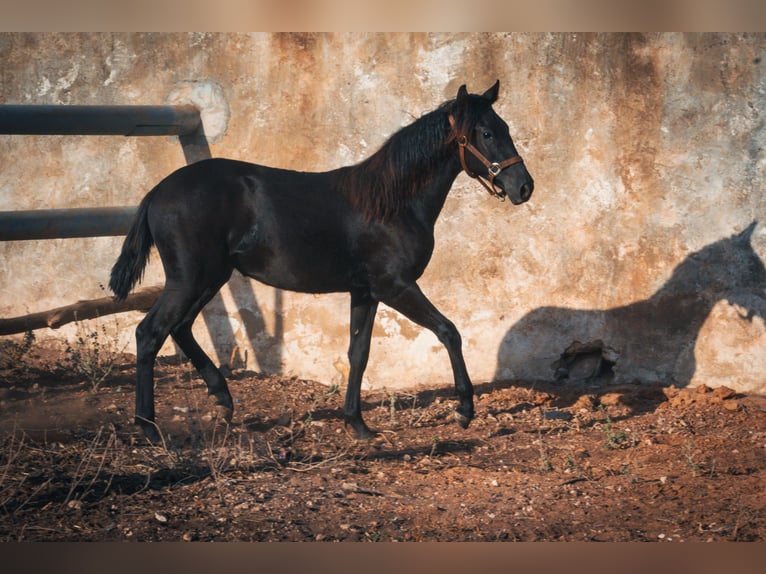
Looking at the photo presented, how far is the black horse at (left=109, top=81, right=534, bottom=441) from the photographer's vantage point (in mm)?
6059

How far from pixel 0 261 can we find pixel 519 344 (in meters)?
4.68

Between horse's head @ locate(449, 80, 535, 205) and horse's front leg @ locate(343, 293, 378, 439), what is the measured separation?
47.6 inches

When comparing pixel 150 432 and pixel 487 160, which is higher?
pixel 487 160

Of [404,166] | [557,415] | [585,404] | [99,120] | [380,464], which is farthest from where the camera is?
[585,404]

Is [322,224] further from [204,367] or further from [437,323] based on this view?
[204,367]

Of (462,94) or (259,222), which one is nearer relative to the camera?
(462,94)

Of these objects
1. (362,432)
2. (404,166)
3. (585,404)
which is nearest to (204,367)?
(362,432)

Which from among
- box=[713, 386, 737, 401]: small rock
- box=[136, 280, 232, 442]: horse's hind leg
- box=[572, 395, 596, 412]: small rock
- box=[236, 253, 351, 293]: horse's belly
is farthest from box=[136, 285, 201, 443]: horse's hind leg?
box=[713, 386, 737, 401]: small rock

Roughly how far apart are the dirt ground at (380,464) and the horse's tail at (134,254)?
3.30 feet

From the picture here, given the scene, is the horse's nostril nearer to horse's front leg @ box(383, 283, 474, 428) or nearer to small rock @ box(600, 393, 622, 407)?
horse's front leg @ box(383, 283, 474, 428)

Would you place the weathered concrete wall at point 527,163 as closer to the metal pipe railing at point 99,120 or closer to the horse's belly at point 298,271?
the metal pipe railing at point 99,120

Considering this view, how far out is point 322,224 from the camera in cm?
626

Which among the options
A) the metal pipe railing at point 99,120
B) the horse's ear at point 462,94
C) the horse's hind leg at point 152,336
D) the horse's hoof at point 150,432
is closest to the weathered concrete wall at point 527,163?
the metal pipe railing at point 99,120

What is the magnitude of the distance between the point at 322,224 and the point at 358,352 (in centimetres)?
95
